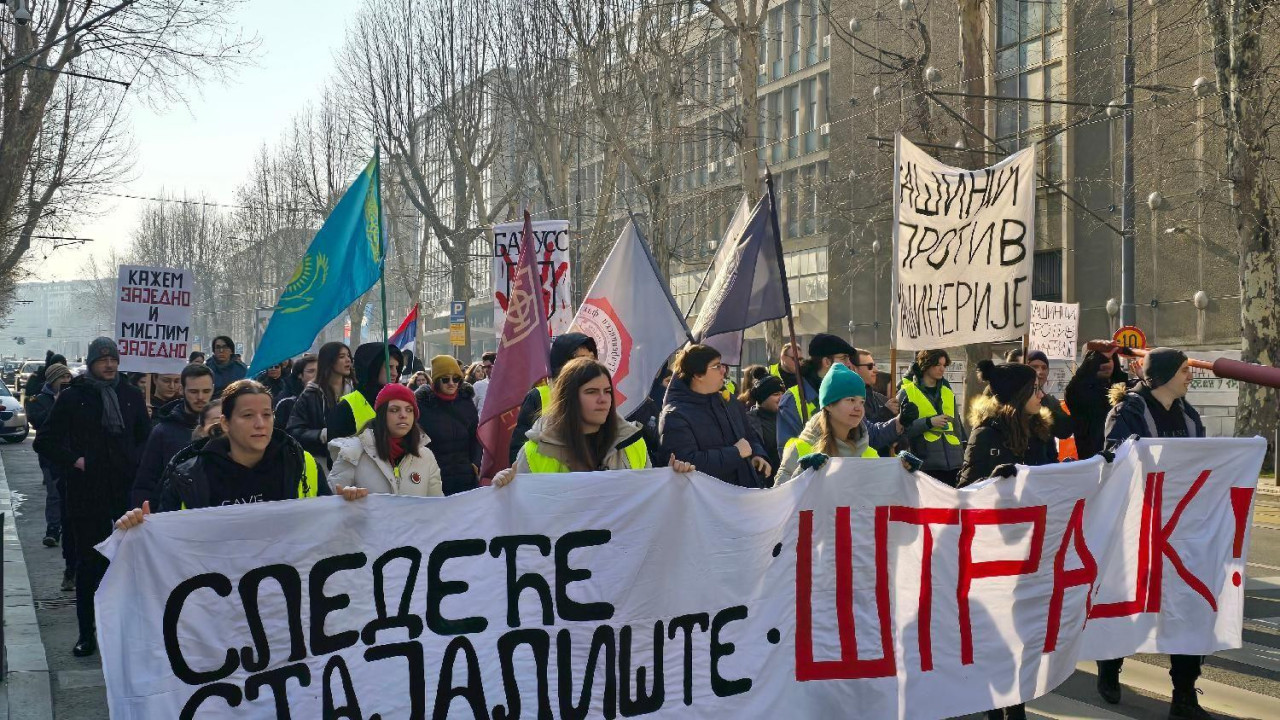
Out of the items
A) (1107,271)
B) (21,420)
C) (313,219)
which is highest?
(313,219)

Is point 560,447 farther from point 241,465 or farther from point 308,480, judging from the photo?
point 241,465

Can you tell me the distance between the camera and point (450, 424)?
7.89m

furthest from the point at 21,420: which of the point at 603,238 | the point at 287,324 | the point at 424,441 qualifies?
the point at 424,441

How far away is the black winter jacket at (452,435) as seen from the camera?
7.80 metres

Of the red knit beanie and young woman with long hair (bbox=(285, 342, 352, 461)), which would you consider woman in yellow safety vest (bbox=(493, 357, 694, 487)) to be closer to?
the red knit beanie

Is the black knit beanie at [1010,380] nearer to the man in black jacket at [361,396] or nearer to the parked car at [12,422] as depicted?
the man in black jacket at [361,396]

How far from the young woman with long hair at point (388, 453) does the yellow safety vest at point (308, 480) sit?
64cm

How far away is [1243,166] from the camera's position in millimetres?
17859

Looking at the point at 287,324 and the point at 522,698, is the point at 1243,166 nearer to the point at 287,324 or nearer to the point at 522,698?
the point at 287,324

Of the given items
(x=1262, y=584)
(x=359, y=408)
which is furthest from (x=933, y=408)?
(x=359, y=408)

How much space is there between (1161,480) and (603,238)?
32.5m

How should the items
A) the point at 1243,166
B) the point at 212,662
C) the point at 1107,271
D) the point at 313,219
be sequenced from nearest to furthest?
the point at 212,662, the point at 1243,166, the point at 1107,271, the point at 313,219

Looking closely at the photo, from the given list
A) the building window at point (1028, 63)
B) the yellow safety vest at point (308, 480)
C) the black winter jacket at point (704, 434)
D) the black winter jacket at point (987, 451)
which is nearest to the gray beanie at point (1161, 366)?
the black winter jacket at point (987, 451)

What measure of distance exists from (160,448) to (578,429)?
8.04ft
